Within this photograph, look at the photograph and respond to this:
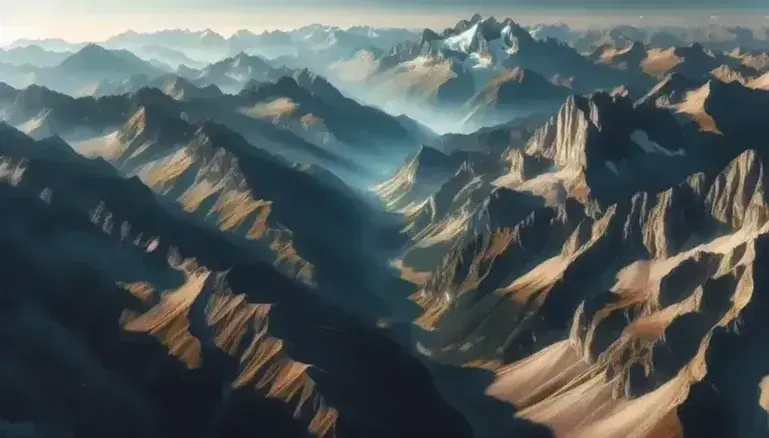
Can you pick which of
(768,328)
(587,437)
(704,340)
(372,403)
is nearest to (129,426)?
(372,403)

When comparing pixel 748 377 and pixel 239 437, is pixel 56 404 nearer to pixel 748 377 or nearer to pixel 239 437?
pixel 239 437

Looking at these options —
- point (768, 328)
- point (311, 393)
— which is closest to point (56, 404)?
point (311, 393)

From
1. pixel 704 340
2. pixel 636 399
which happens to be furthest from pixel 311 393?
pixel 704 340

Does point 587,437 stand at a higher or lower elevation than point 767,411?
lower

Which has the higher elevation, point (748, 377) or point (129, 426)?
point (748, 377)

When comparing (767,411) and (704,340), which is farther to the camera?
(704,340)

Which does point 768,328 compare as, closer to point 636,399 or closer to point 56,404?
point 636,399

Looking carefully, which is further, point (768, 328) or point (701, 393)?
point (768, 328)

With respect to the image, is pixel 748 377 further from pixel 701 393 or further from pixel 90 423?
pixel 90 423
